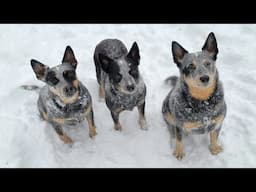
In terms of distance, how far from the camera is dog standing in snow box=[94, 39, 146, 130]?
4.89 metres

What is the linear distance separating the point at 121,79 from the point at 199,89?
1.11 meters

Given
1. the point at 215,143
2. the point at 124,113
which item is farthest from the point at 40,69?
the point at 215,143

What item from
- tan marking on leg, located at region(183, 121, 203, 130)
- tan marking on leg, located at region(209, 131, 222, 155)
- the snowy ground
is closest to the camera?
tan marking on leg, located at region(183, 121, 203, 130)

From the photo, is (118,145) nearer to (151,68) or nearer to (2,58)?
(151,68)

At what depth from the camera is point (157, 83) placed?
636cm

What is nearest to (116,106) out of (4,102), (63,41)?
(4,102)

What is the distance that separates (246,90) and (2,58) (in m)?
4.77

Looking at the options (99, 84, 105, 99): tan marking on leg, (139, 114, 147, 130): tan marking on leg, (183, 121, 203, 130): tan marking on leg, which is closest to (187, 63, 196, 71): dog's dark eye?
(183, 121, 203, 130): tan marking on leg

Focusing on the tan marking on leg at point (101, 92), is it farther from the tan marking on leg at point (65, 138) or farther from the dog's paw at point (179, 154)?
the dog's paw at point (179, 154)

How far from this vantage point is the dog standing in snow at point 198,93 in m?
4.28

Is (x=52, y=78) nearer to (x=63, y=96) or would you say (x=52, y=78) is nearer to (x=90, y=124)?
(x=63, y=96)

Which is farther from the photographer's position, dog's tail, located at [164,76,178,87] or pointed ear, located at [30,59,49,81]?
dog's tail, located at [164,76,178,87]

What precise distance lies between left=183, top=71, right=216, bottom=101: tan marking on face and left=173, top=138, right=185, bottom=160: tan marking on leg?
3.17 feet

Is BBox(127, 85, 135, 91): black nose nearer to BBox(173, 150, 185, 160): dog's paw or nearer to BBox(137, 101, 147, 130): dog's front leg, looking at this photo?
BBox(137, 101, 147, 130): dog's front leg
